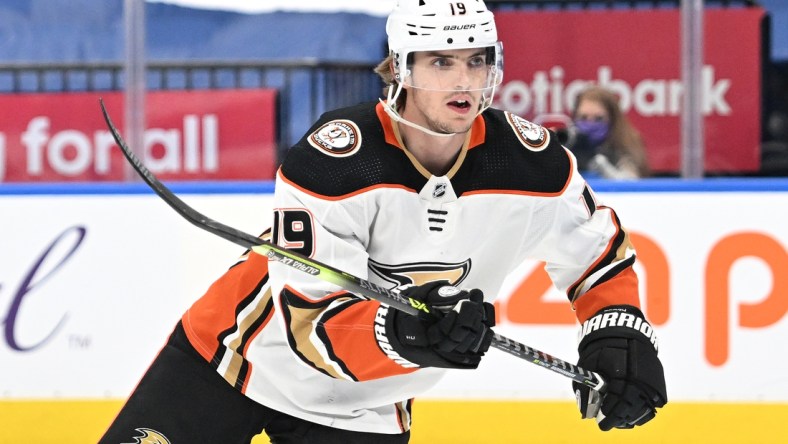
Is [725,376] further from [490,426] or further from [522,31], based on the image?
[522,31]

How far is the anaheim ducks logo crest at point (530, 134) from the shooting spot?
2.33 meters

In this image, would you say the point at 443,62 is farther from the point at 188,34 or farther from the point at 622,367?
the point at 188,34

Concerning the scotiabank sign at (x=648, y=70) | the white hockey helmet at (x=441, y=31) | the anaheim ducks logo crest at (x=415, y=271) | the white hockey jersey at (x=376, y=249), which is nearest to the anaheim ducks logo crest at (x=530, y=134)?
the white hockey jersey at (x=376, y=249)

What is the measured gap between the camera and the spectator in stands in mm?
3908

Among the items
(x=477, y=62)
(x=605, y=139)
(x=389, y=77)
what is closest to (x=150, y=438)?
(x=389, y=77)

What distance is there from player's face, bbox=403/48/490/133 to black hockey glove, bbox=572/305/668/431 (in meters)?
0.46

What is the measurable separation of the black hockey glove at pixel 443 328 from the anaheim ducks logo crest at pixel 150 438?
1.99ft

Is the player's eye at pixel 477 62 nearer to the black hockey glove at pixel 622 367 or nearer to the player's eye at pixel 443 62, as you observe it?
the player's eye at pixel 443 62

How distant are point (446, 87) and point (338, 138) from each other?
0.67 ft

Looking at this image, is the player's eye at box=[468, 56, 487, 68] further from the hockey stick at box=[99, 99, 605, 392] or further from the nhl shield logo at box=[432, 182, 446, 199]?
the hockey stick at box=[99, 99, 605, 392]

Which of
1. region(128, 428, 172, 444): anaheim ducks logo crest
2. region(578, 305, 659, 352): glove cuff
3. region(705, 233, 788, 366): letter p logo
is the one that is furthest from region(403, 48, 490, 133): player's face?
region(705, 233, 788, 366): letter p logo

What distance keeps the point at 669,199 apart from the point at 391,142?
1657 mm

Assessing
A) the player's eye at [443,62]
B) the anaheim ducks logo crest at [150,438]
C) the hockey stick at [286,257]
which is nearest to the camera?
the hockey stick at [286,257]

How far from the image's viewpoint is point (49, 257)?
3738 mm
